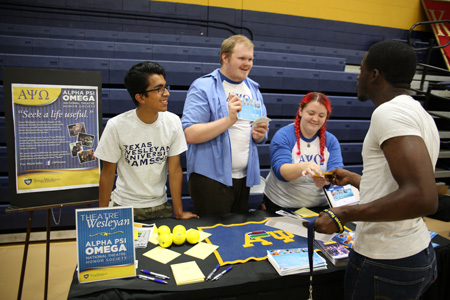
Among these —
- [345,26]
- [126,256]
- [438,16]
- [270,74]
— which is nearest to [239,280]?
[126,256]

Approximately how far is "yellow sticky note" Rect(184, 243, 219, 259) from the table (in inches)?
0.9

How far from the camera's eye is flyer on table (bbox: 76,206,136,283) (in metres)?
1.06

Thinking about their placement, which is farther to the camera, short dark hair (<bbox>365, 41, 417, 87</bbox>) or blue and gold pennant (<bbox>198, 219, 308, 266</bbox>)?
blue and gold pennant (<bbox>198, 219, 308, 266</bbox>)

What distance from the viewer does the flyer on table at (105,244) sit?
1.06 meters

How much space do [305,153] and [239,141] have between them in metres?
0.46

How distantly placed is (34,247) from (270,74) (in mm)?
3591

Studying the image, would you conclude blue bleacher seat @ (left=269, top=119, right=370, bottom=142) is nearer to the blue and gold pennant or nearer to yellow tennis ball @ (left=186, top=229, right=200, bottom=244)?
the blue and gold pennant

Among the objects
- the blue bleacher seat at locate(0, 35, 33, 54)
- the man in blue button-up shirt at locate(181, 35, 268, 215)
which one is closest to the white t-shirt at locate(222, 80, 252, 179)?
the man in blue button-up shirt at locate(181, 35, 268, 215)

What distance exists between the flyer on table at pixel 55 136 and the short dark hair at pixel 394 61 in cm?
154

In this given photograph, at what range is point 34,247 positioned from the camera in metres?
2.76

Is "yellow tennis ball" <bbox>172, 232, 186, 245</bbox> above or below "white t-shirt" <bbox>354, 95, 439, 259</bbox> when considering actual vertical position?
below

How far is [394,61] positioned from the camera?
0.91 meters

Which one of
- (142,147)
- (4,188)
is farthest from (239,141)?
(4,188)

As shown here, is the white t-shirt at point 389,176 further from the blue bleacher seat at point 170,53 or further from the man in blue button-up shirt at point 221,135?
the blue bleacher seat at point 170,53
